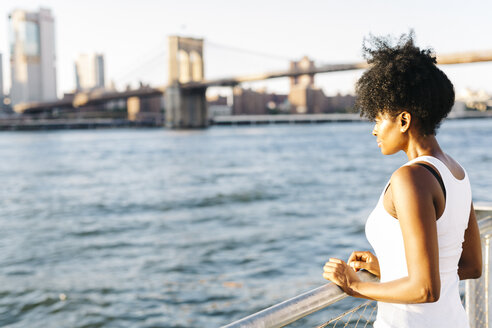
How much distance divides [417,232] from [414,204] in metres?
0.05

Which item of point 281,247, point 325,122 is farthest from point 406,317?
point 325,122

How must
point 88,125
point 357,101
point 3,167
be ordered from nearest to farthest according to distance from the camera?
1. point 357,101
2. point 3,167
3. point 88,125

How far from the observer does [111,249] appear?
9617mm

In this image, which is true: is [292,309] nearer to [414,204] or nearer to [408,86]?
[414,204]

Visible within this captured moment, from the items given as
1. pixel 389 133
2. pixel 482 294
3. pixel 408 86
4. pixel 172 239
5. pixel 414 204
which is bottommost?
pixel 172 239

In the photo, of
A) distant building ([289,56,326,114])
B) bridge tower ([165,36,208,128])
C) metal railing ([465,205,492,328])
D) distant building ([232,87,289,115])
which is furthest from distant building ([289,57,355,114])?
metal railing ([465,205,492,328])

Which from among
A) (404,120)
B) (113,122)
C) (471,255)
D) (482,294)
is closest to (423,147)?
(404,120)

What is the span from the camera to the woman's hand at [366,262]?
1.37 m

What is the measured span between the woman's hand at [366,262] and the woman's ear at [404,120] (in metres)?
0.37

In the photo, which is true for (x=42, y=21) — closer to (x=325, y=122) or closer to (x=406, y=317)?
(x=325, y=122)

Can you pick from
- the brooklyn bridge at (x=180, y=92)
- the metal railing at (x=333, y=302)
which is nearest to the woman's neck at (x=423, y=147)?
the metal railing at (x=333, y=302)

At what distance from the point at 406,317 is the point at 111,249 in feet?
29.4

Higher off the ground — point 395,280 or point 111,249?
point 395,280

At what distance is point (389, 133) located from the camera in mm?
1224
